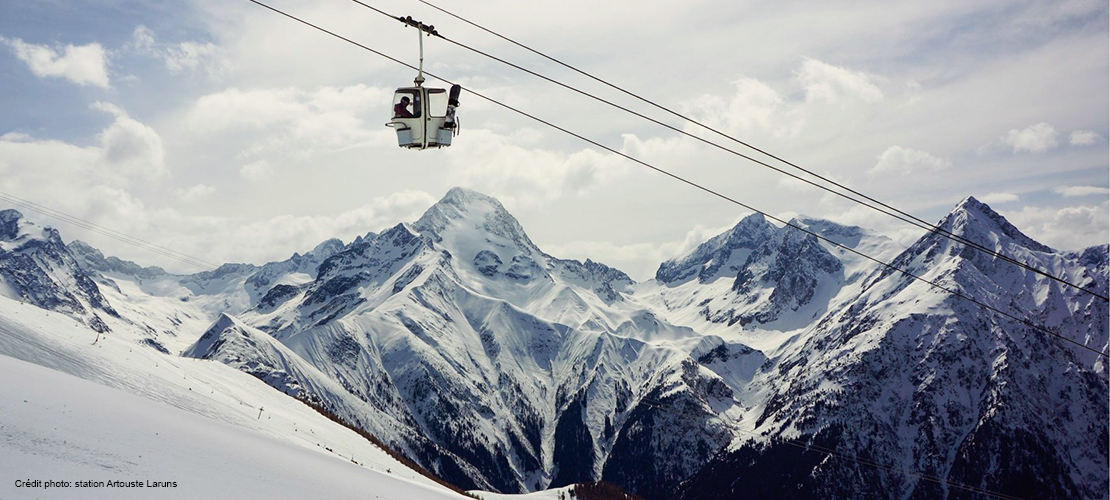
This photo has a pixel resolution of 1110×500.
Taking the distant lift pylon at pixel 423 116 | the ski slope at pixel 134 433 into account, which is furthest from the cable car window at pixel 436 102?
the ski slope at pixel 134 433

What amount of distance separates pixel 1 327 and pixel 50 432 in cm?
1412

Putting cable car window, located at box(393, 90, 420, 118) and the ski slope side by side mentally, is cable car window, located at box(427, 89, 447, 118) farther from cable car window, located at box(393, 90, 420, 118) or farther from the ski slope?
the ski slope

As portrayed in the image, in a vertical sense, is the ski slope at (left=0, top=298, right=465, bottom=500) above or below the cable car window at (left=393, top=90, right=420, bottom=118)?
below

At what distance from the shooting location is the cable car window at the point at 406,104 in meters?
25.0

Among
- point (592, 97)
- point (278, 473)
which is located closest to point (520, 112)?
point (592, 97)

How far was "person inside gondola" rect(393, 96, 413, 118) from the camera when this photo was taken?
82.7ft

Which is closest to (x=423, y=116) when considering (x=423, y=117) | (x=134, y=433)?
(x=423, y=117)

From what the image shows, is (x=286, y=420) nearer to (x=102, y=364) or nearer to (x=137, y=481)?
(x=102, y=364)

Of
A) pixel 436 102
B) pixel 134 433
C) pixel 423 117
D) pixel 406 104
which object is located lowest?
pixel 134 433

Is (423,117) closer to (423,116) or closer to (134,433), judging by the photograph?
(423,116)

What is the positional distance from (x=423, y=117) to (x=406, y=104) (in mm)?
881

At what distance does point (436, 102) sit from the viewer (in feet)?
82.4

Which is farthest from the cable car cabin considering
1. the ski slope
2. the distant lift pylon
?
→ the ski slope

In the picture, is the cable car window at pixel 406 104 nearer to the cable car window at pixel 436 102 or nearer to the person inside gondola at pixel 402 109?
the person inside gondola at pixel 402 109
